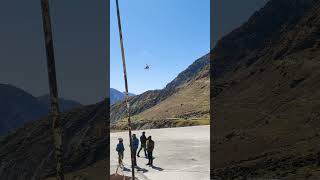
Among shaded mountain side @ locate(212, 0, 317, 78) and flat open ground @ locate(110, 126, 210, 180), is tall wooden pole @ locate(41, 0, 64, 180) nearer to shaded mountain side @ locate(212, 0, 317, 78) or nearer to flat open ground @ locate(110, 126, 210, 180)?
flat open ground @ locate(110, 126, 210, 180)

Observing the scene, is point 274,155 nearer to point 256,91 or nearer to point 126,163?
point 126,163

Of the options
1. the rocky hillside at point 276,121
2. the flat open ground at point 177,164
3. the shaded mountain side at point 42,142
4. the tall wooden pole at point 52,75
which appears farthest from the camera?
the shaded mountain side at point 42,142

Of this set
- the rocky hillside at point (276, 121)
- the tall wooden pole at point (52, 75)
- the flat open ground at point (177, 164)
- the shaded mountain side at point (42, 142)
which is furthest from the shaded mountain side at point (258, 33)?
the tall wooden pole at point (52, 75)

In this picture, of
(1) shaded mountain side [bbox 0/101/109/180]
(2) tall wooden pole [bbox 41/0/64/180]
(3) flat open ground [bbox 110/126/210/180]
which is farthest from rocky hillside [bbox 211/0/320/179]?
(1) shaded mountain side [bbox 0/101/109/180]

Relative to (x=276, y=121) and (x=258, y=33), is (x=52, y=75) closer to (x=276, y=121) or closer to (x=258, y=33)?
(x=276, y=121)

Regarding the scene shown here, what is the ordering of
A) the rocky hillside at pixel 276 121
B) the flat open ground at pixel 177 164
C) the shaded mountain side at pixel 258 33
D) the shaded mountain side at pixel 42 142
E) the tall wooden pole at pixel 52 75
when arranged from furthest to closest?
the shaded mountain side at pixel 258 33 < the shaded mountain side at pixel 42 142 < the flat open ground at pixel 177 164 < the rocky hillside at pixel 276 121 < the tall wooden pole at pixel 52 75

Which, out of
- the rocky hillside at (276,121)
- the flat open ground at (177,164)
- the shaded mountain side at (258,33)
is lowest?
the flat open ground at (177,164)

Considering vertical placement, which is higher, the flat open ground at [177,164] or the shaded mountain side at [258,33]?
the shaded mountain side at [258,33]

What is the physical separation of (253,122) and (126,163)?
26192 mm

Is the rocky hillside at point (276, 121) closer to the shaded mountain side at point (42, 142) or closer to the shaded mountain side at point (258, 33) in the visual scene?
the shaded mountain side at point (42, 142)

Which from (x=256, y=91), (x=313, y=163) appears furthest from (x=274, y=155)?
(x=256, y=91)

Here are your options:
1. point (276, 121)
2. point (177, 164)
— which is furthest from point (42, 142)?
point (177, 164)

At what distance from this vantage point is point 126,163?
34281 mm

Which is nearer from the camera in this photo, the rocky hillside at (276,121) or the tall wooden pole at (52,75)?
the tall wooden pole at (52,75)
